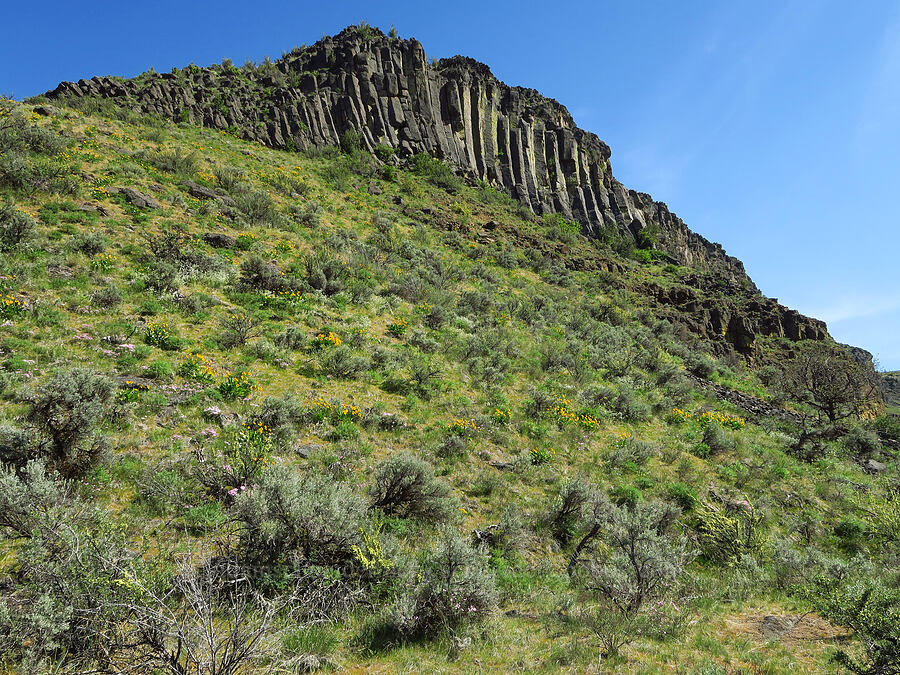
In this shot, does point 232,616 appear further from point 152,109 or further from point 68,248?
point 152,109

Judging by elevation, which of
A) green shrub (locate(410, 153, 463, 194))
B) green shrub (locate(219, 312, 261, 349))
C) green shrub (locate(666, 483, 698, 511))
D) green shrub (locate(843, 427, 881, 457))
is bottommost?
green shrub (locate(843, 427, 881, 457))

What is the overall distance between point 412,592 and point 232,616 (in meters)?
1.77

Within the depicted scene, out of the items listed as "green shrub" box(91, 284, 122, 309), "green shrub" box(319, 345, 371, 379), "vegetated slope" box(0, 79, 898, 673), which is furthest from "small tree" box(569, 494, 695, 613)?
"green shrub" box(91, 284, 122, 309)

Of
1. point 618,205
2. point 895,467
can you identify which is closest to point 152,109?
point 895,467

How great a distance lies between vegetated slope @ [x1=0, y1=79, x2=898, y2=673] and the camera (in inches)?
141

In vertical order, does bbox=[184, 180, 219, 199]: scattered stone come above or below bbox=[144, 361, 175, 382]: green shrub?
above

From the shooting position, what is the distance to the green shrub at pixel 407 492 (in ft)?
20.9

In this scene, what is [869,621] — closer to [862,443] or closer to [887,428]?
[862,443]

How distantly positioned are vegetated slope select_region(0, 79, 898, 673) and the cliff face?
17.2 m

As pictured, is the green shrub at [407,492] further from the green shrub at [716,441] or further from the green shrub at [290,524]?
the green shrub at [716,441]

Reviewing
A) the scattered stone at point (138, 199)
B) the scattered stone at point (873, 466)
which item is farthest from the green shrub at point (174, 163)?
the scattered stone at point (873, 466)

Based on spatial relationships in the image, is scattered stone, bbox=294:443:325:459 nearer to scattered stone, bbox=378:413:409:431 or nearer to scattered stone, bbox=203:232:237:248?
scattered stone, bbox=378:413:409:431

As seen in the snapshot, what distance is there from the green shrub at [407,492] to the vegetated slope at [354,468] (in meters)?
0.05

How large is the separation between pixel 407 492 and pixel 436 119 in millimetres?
52790
